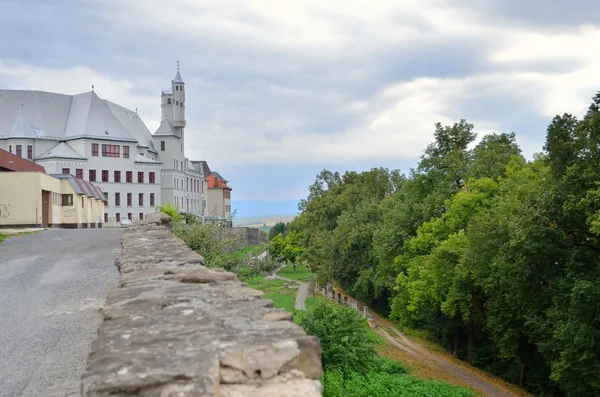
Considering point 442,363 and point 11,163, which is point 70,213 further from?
point 442,363

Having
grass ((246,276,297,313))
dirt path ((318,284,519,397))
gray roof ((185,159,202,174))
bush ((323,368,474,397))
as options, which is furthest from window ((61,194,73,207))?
gray roof ((185,159,202,174))

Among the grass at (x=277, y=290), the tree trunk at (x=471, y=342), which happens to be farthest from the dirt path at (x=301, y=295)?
the tree trunk at (x=471, y=342)

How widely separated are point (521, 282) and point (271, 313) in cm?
2316

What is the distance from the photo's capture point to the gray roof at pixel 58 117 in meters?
82.4

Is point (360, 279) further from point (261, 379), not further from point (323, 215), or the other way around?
point (261, 379)

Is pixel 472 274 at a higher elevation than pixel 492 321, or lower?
higher

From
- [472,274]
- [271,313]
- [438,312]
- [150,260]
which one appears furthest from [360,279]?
[271,313]

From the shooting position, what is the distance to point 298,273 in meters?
89.6

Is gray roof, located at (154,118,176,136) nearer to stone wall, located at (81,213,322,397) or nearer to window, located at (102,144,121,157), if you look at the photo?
window, located at (102,144,121,157)

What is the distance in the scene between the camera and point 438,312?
1690 inches

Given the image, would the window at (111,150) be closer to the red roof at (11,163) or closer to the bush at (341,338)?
the red roof at (11,163)

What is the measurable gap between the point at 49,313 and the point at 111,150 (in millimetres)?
75514

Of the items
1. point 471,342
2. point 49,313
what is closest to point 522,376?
point 471,342

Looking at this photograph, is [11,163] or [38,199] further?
[11,163]
